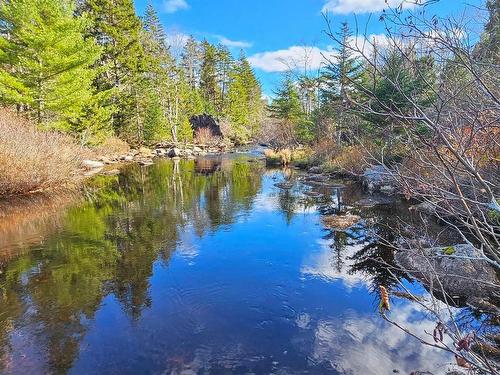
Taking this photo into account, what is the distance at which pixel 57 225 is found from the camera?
10.6 metres

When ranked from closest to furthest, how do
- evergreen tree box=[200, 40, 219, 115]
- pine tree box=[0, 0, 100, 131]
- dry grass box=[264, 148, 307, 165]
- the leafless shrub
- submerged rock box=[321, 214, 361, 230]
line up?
the leafless shrub < submerged rock box=[321, 214, 361, 230] < pine tree box=[0, 0, 100, 131] < dry grass box=[264, 148, 307, 165] < evergreen tree box=[200, 40, 219, 115]

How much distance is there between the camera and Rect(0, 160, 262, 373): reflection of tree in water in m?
5.41

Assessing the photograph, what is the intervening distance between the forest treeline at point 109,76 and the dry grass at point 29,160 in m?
5.05

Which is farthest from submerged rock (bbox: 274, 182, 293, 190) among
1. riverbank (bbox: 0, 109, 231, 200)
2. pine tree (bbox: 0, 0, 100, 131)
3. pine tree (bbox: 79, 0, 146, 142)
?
pine tree (bbox: 79, 0, 146, 142)

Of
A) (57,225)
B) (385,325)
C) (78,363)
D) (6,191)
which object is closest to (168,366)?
(78,363)

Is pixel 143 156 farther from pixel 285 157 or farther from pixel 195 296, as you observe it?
A: pixel 195 296

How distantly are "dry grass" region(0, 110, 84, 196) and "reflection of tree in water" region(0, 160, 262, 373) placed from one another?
162 cm

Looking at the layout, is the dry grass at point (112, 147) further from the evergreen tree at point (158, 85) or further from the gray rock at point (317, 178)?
the gray rock at point (317, 178)

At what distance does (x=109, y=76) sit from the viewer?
1245 inches

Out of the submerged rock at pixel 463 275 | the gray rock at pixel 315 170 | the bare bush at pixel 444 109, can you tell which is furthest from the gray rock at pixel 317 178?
the bare bush at pixel 444 109

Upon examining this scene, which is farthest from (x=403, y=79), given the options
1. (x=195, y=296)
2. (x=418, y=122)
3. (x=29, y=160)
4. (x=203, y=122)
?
(x=203, y=122)

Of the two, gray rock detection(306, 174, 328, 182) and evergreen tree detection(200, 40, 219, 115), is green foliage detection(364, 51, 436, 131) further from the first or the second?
evergreen tree detection(200, 40, 219, 115)

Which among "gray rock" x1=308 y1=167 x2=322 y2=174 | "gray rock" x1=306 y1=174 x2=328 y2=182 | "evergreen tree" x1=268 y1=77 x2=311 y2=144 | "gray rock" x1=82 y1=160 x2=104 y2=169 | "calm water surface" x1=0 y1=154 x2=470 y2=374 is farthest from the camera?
"evergreen tree" x1=268 y1=77 x2=311 y2=144

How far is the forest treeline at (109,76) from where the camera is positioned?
2005 cm
